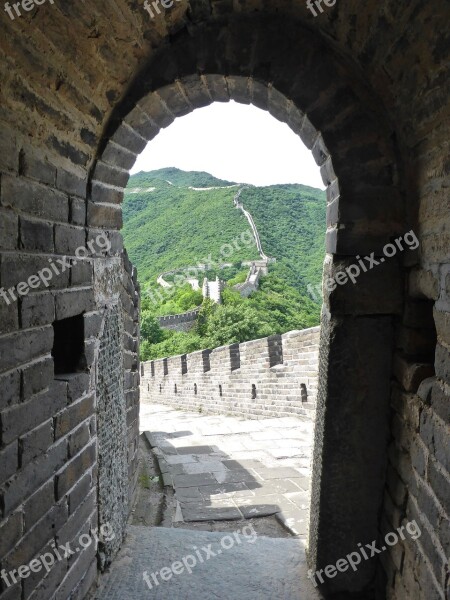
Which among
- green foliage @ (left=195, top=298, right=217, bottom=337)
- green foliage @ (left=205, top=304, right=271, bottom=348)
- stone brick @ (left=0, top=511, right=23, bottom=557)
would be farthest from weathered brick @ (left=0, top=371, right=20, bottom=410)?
green foliage @ (left=195, top=298, right=217, bottom=337)

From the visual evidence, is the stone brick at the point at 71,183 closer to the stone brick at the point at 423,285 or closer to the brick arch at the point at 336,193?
the brick arch at the point at 336,193

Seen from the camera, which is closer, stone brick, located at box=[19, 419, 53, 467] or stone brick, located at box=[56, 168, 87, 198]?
stone brick, located at box=[19, 419, 53, 467]

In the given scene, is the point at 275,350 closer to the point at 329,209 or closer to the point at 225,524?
the point at 225,524

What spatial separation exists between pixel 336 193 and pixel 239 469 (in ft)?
11.6

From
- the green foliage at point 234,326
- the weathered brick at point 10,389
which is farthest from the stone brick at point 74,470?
the green foliage at point 234,326

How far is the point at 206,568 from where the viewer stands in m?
2.65

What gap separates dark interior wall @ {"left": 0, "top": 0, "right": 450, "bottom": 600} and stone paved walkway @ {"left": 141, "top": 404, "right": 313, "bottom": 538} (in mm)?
1626

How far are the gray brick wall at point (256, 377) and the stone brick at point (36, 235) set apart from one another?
5.11 m

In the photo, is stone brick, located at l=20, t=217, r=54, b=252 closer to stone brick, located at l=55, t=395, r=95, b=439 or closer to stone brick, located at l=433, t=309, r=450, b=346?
stone brick, located at l=55, t=395, r=95, b=439

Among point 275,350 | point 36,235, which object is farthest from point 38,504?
point 275,350

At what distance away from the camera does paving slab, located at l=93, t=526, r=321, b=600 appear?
242 cm

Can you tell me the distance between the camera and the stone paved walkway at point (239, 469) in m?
3.91

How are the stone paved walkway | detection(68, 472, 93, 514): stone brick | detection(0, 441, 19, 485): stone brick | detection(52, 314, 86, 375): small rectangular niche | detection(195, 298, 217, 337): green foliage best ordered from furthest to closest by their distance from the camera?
detection(195, 298, 217, 337): green foliage → the stone paved walkway → detection(52, 314, 86, 375): small rectangular niche → detection(68, 472, 93, 514): stone brick → detection(0, 441, 19, 485): stone brick

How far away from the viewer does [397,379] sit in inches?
86.4
